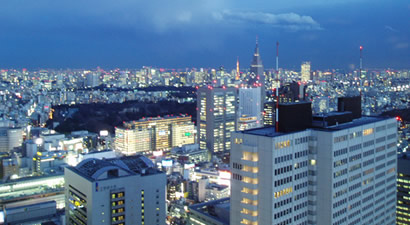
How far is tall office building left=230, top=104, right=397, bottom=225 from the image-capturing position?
5.87 metres

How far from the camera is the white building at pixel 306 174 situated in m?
5.87

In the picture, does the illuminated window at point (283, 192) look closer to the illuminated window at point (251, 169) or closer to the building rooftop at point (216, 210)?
the illuminated window at point (251, 169)

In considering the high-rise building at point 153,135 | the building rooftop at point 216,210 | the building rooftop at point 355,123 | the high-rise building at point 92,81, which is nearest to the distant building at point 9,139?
the high-rise building at point 153,135

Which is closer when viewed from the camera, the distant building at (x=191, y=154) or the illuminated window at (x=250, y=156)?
the illuminated window at (x=250, y=156)

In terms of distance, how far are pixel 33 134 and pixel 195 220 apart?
1838cm

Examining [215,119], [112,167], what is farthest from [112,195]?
[215,119]

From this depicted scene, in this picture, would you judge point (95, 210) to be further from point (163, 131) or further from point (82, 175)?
point (163, 131)

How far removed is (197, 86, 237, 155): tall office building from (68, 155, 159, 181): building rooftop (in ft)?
37.8

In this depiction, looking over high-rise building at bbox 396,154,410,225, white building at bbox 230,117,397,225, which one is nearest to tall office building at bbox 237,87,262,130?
high-rise building at bbox 396,154,410,225

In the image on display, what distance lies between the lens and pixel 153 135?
24234 millimetres

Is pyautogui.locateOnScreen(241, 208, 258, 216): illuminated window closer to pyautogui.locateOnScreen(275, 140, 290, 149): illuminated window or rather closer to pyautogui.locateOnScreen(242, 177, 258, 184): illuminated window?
pyautogui.locateOnScreen(242, 177, 258, 184): illuminated window

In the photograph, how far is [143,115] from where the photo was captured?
35344 mm

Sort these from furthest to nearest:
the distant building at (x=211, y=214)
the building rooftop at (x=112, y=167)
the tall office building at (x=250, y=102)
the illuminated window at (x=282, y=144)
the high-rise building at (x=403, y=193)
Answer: the tall office building at (x=250, y=102) → the high-rise building at (x=403, y=193) → the building rooftop at (x=112, y=167) → the distant building at (x=211, y=214) → the illuminated window at (x=282, y=144)

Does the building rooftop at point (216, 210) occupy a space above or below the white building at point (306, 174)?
below
